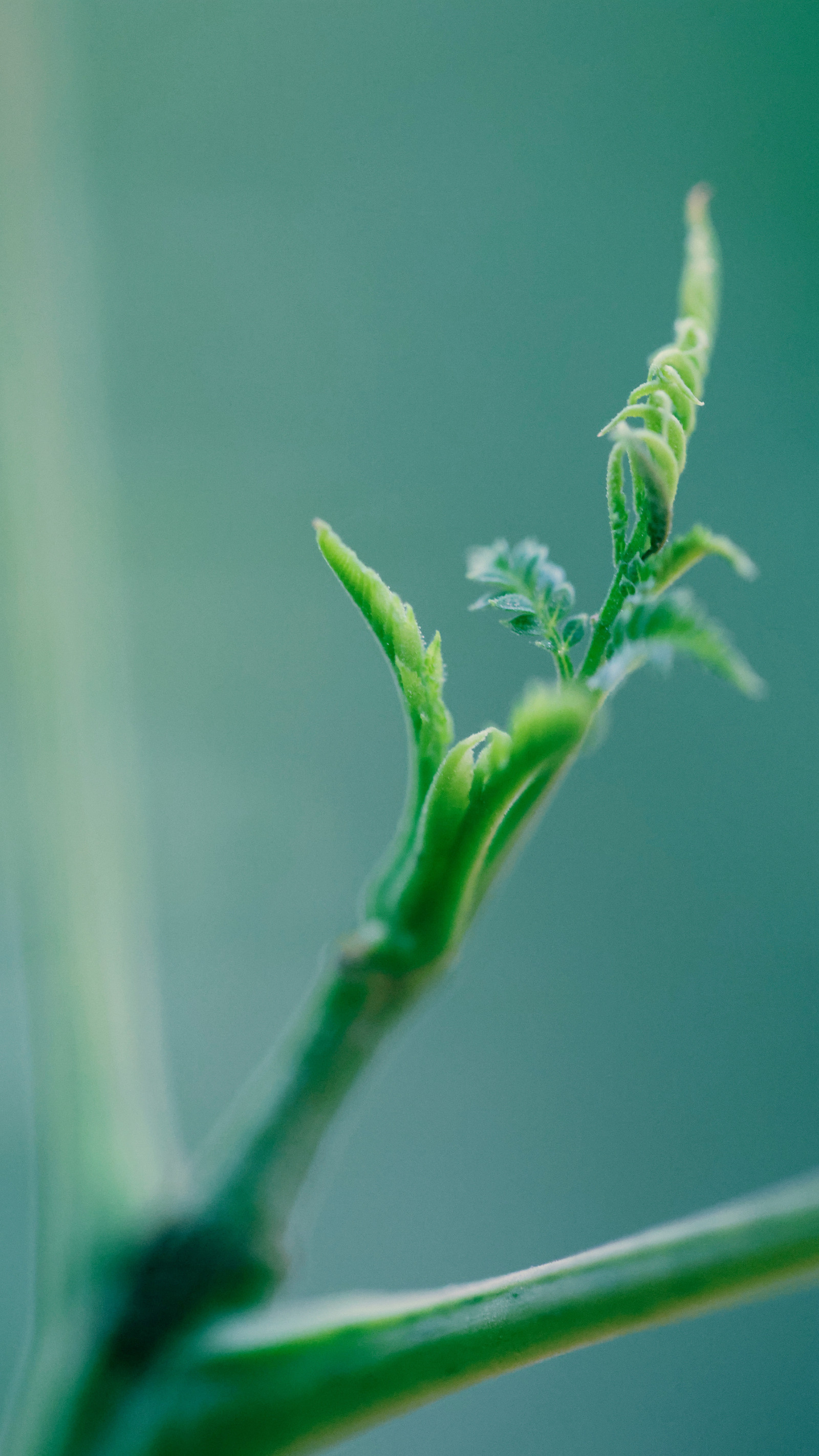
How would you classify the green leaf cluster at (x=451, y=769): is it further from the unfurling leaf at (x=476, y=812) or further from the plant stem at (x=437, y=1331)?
the plant stem at (x=437, y=1331)

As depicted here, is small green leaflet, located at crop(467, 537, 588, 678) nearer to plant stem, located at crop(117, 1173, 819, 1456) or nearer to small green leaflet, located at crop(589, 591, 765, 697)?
small green leaflet, located at crop(589, 591, 765, 697)

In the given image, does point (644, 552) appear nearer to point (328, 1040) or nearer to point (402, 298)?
point (328, 1040)

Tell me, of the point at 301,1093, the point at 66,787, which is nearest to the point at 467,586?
the point at 66,787

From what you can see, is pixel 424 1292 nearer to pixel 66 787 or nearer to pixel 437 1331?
pixel 437 1331

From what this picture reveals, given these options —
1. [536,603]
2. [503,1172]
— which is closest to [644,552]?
[536,603]

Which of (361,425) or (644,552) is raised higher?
(361,425)
